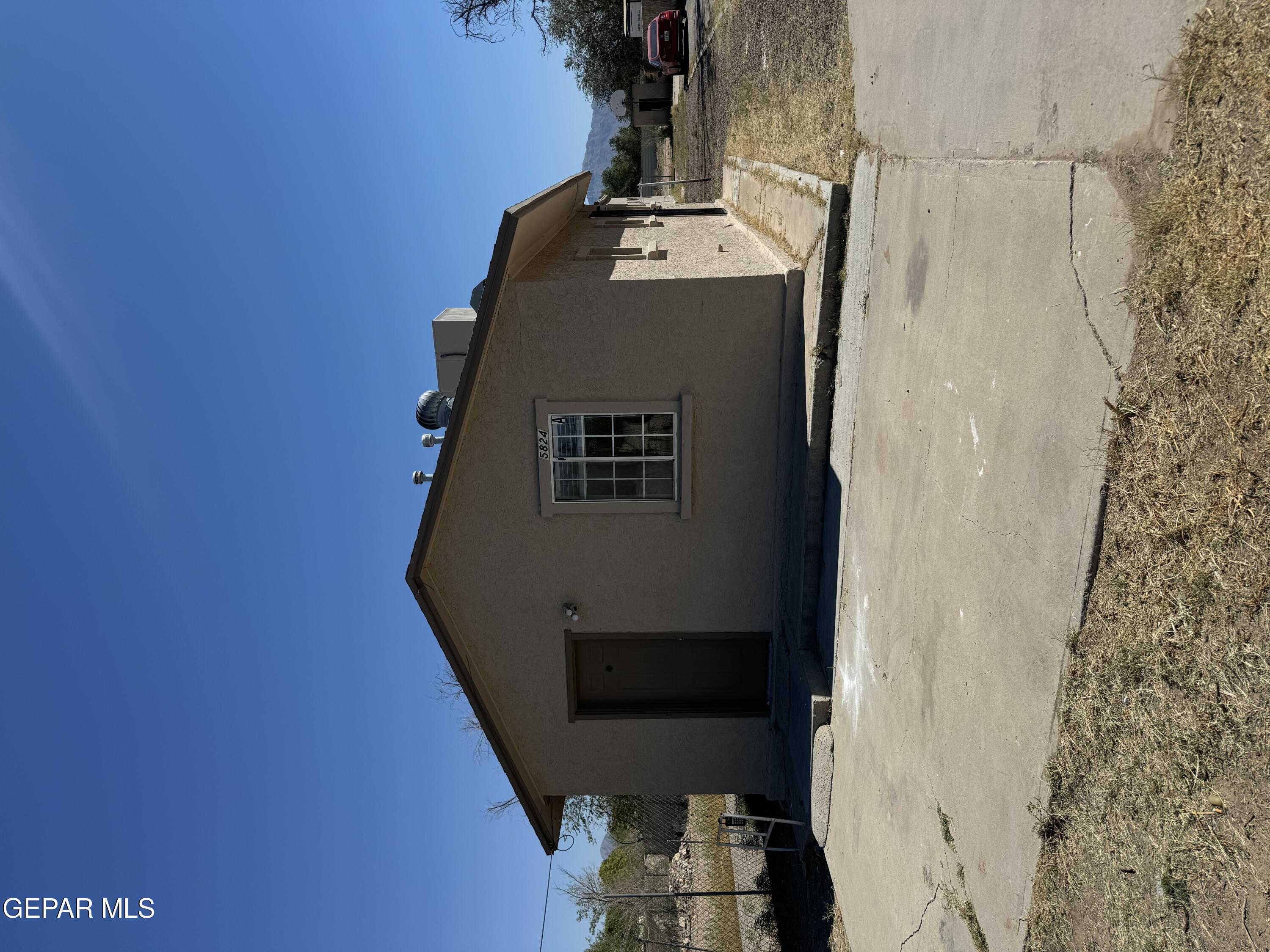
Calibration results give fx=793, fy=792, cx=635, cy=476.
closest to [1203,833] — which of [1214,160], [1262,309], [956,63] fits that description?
[1262,309]

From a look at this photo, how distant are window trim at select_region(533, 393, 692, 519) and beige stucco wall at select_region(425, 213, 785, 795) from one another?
0.26ft

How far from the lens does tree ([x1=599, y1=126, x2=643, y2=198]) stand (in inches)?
1732

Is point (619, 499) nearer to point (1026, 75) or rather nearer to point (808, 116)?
point (808, 116)

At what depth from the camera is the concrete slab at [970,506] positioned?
365 cm

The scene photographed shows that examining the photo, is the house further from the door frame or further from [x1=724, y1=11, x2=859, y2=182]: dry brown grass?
[x1=724, y1=11, x2=859, y2=182]: dry brown grass

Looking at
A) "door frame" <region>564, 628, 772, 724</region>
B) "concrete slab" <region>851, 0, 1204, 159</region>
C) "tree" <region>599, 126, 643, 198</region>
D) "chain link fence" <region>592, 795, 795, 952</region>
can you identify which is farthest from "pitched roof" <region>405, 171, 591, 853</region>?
"tree" <region>599, 126, 643, 198</region>

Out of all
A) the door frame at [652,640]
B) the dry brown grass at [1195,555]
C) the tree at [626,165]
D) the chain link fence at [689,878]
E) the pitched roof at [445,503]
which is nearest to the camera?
the dry brown grass at [1195,555]

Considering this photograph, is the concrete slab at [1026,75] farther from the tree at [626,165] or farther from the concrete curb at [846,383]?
the tree at [626,165]

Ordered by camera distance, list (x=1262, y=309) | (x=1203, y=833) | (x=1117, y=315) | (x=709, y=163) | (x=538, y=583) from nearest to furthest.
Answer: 1. (x=1262, y=309)
2. (x=1203, y=833)
3. (x=1117, y=315)
4. (x=538, y=583)
5. (x=709, y=163)

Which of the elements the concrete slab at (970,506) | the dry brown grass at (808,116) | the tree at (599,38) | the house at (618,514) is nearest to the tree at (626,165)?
the tree at (599,38)

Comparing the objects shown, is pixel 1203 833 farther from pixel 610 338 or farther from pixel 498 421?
pixel 498 421

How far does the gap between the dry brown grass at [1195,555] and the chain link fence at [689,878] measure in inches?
264

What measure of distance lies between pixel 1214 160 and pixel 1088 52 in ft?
2.77

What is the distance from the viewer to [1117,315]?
11.0 ft
